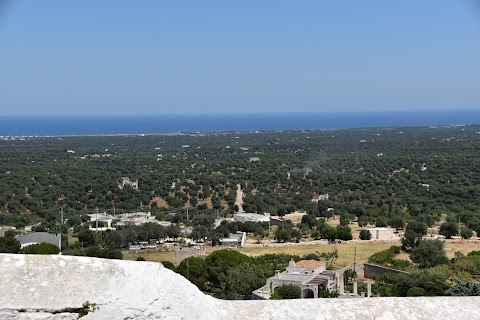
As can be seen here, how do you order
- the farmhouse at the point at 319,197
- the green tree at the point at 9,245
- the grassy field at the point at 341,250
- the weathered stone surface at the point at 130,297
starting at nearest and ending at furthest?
the weathered stone surface at the point at 130,297 → the green tree at the point at 9,245 → the grassy field at the point at 341,250 → the farmhouse at the point at 319,197

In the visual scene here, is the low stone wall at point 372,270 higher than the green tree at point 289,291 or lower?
lower

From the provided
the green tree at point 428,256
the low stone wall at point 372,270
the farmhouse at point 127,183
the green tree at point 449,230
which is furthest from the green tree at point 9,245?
the farmhouse at point 127,183

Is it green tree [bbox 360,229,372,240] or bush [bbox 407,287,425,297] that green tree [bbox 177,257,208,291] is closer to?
bush [bbox 407,287,425,297]

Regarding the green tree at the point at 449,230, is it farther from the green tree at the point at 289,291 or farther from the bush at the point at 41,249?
the bush at the point at 41,249

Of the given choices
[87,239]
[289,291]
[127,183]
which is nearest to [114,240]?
[87,239]

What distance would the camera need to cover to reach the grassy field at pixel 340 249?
95.2ft

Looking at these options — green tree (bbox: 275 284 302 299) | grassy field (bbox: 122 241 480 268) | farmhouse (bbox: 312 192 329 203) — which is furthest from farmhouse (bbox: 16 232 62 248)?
farmhouse (bbox: 312 192 329 203)

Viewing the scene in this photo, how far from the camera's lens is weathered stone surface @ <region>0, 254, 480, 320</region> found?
13.4 feet

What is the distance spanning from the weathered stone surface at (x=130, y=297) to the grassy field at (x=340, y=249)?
23825 millimetres

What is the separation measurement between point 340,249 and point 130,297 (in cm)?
2769

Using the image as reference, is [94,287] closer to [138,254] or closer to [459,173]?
[138,254]

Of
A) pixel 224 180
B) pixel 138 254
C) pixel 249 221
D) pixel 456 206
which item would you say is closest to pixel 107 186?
pixel 224 180

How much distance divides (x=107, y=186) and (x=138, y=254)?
27064 millimetres

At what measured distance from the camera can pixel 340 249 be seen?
30844 millimetres
